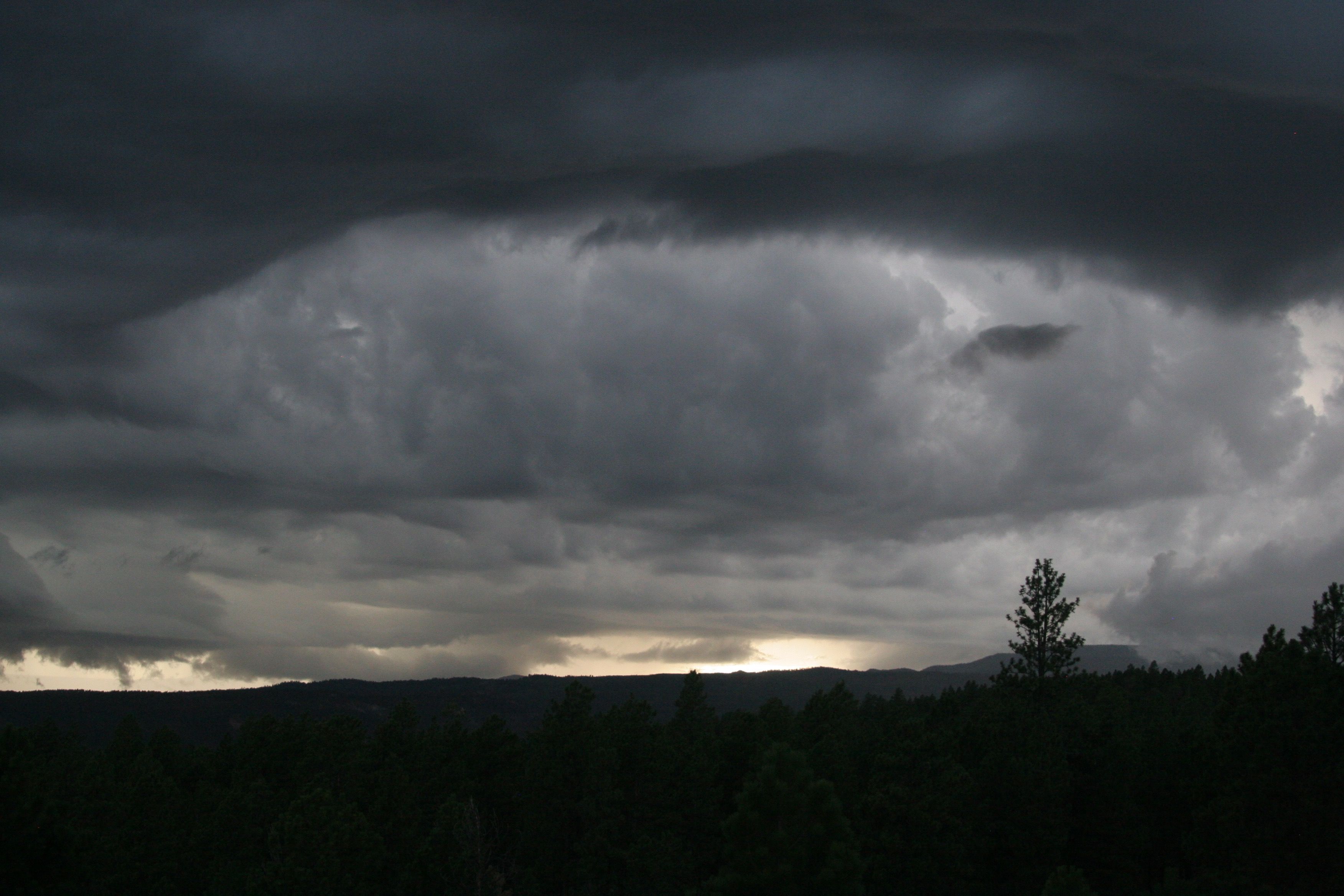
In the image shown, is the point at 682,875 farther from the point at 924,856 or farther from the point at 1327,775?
the point at 1327,775

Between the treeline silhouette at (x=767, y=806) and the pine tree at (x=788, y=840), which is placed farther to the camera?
the treeline silhouette at (x=767, y=806)

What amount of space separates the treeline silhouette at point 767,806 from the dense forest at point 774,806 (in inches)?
5.3

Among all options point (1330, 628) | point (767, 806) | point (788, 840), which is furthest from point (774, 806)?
point (1330, 628)

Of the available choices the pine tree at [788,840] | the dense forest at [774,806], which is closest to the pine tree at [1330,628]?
the dense forest at [774,806]

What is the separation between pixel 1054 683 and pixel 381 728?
57.2 meters

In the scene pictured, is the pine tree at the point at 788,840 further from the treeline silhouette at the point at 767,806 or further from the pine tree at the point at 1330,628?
the pine tree at the point at 1330,628

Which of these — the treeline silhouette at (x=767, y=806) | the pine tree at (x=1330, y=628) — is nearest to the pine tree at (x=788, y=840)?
the treeline silhouette at (x=767, y=806)

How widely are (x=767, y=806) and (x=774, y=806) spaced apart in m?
0.23

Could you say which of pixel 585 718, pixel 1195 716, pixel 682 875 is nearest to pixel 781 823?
pixel 682 875

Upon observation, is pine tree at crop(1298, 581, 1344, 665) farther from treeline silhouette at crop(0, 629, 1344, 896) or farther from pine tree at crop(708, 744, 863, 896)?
pine tree at crop(708, 744, 863, 896)

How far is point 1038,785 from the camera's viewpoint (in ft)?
198

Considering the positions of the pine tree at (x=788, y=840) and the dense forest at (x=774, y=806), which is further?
the dense forest at (x=774, y=806)

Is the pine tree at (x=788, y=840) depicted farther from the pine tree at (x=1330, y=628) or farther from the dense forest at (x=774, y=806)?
the pine tree at (x=1330, y=628)

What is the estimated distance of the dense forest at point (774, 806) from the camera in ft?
134
